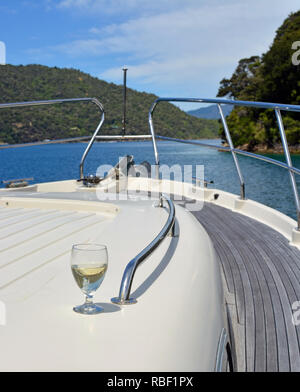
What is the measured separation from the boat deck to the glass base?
0.62 m

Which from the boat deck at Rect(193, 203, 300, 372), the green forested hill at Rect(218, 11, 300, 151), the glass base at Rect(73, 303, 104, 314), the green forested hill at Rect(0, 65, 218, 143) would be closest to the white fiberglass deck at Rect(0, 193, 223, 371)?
the glass base at Rect(73, 303, 104, 314)

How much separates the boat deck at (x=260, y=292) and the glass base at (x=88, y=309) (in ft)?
2.03

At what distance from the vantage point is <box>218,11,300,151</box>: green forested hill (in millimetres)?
29047

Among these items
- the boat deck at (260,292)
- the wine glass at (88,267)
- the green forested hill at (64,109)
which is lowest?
the boat deck at (260,292)

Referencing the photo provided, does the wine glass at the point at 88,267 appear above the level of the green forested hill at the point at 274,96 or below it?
below

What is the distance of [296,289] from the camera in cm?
195

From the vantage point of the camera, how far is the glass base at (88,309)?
2.65ft

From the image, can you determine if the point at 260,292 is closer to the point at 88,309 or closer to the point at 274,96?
the point at 88,309

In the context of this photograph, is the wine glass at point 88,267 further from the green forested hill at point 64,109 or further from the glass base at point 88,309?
the green forested hill at point 64,109

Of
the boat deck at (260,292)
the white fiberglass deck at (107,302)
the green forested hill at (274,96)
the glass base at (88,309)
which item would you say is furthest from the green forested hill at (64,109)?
the glass base at (88,309)

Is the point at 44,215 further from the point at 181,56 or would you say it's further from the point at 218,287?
the point at 181,56

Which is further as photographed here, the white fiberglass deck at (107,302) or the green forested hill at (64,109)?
the green forested hill at (64,109)

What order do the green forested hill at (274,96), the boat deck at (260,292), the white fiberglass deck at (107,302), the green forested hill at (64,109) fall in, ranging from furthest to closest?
1. the green forested hill at (274,96)
2. the green forested hill at (64,109)
3. the boat deck at (260,292)
4. the white fiberglass deck at (107,302)
